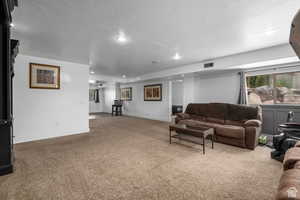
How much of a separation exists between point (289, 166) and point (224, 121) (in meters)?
2.96

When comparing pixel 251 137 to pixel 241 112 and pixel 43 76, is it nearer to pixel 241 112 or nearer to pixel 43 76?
pixel 241 112

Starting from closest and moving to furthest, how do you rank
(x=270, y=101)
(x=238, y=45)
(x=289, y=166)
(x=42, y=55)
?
(x=289, y=166) → (x=238, y=45) → (x=42, y=55) → (x=270, y=101)

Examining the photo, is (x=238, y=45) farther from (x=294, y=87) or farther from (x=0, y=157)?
(x=0, y=157)

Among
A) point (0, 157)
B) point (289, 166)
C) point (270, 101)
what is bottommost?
point (0, 157)

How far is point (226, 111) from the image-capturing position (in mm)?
4227

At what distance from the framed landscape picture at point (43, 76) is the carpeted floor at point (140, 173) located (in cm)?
165

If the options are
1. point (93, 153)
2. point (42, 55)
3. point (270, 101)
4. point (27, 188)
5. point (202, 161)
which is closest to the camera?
point (27, 188)

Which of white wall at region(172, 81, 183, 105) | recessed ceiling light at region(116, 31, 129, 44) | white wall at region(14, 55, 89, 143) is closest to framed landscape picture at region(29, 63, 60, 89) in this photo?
white wall at region(14, 55, 89, 143)

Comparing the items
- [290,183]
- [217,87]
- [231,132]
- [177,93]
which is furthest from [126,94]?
[290,183]

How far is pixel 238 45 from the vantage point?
3268 millimetres

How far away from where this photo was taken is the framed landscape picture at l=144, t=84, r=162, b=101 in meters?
7.34

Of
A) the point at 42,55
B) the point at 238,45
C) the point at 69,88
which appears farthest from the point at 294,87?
the point at 42,55

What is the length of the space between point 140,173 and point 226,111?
334 centimetres

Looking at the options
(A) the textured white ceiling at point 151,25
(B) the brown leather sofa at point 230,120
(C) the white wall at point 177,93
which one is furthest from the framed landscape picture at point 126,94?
(A) the textured white ceiling at point 151,25
